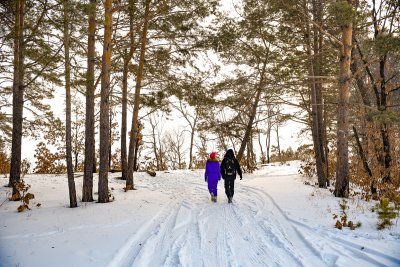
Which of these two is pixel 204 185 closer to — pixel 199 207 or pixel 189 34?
pixel 199 207

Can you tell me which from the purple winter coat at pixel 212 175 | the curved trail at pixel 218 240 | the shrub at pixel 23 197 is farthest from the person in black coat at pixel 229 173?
the shrub at pixel 23 197

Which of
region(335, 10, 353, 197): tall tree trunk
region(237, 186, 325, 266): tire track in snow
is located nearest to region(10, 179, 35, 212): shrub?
region(237, 186, 325, 266): tire track in snow

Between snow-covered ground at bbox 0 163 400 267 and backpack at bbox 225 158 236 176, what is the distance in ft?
3.51

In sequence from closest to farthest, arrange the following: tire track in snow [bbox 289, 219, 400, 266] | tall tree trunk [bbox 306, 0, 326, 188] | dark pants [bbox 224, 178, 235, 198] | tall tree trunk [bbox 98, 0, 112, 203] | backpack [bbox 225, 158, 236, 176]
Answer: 1. tire track in snow [bbox 289, 219, 400, 266]
2. tall tree trunk [bbox 98, 0, 112, 203]
3. dark pants [bbox 224, 178, 235, 198]
4. backpack [bbox 225, 158, 236, 176]
5. tall tree trunk [bbox 306, 0, 326, 188]

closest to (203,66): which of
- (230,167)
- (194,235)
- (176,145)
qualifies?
(230,167)

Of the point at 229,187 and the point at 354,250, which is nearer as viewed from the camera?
the point at 354,250

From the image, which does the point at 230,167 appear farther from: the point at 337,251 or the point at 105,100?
the point at 337,251

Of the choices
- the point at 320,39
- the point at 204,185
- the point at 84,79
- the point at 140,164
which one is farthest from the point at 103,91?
the point at 140,164

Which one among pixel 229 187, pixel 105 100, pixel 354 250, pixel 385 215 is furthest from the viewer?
pixel 229 187

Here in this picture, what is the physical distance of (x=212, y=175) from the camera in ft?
34.1

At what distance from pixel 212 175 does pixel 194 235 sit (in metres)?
4.76

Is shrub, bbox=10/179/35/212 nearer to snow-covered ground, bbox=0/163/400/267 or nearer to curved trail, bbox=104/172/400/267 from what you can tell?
snow-covered ground, bbox=0/163/400/267

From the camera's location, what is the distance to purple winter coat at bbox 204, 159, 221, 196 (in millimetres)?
10180

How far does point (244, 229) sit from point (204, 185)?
8.14 meters
